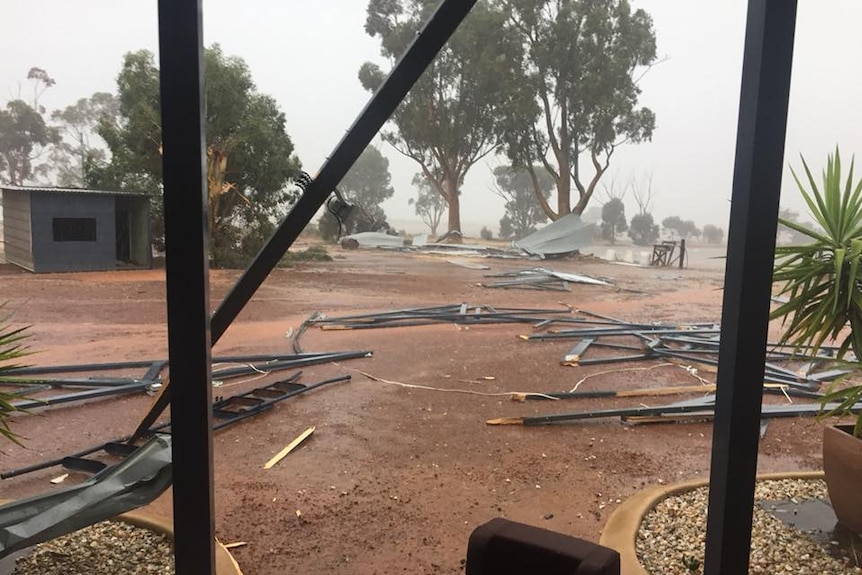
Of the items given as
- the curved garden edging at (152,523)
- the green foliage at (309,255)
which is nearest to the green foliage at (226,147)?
the green foliage at (309,255)

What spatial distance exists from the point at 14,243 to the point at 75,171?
10.8ft

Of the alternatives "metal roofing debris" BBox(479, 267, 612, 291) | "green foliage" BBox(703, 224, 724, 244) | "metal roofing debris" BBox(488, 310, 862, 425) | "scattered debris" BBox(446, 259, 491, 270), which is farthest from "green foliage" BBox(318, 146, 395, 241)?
"green foliage" BBox(703, 224, 724, 244)

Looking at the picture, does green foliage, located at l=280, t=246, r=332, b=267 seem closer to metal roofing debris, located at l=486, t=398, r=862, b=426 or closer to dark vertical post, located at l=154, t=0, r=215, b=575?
metal roofing debris, located at l=486, t=398, r=862, b=426

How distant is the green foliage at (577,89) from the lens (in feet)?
49.2

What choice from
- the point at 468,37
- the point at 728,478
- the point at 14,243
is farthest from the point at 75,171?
the point at 728,478

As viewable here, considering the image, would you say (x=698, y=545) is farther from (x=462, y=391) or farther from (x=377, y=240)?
(x=377, y=240)

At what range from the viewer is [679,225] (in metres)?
15.7

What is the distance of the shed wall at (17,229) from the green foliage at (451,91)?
896 centimetres

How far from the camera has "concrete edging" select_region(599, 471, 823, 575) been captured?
1732 millimetres

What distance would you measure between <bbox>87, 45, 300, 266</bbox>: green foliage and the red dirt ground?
4.00 meters

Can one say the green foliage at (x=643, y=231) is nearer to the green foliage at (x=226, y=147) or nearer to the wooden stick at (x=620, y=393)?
the green foliage at (x=226, y=147)

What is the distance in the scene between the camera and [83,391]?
3922 mm

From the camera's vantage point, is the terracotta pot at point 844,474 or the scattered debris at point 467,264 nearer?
the terracotta pot at point 844,474

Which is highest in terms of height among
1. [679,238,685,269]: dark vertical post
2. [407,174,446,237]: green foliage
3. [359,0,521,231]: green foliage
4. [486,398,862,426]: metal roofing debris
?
[359,0,521,231]: green foliage
